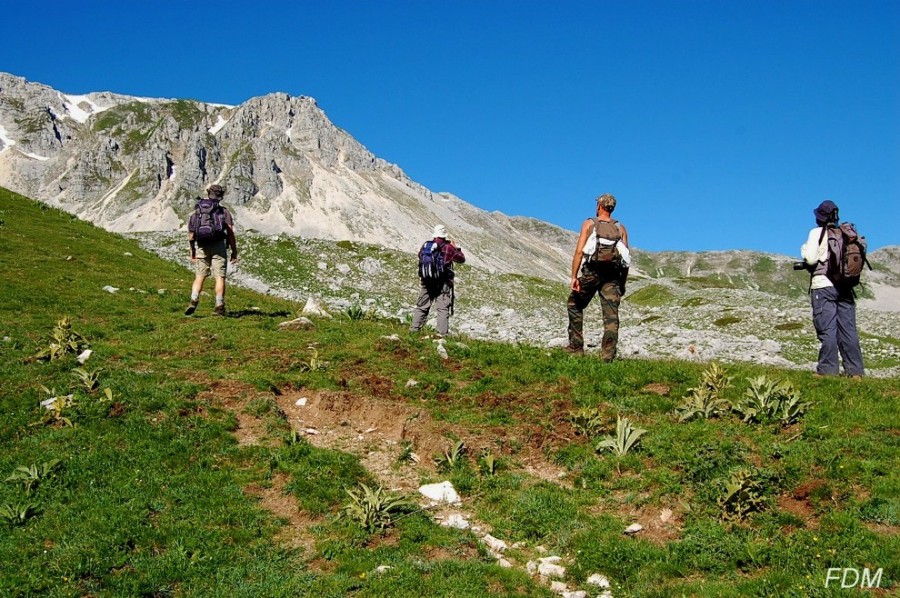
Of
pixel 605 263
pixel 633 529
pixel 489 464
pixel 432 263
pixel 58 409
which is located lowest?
pixel 58 409

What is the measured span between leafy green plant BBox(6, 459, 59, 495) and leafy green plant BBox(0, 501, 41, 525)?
44cm

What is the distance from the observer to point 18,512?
340 inches

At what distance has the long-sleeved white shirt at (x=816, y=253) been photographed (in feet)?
42.9

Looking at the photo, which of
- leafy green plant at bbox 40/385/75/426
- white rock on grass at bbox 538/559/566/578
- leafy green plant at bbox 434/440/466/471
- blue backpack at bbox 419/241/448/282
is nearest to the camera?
white rock on grass at bbox 538/559/566/578

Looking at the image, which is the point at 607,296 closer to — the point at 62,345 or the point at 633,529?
the point at 633,529

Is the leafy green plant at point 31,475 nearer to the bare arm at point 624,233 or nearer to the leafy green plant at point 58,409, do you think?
the leafy green plant at point 58,409

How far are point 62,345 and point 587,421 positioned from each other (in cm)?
1195

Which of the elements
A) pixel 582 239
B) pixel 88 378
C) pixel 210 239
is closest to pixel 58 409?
pixel 88 378

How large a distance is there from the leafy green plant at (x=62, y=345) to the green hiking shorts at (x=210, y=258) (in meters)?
4.35

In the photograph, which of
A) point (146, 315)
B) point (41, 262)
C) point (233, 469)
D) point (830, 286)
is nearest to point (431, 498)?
point (233, 469)

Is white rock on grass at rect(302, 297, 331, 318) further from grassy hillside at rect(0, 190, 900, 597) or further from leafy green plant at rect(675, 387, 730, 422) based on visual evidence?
leafy green plant at rect(675, 387, 730, 422)

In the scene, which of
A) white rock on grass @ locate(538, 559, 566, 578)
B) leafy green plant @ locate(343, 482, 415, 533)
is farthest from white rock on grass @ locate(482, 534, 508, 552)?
leafy green plant @ locate(343, 482, 415, 533)

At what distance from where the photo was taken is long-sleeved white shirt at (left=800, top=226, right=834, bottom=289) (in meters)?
13.1

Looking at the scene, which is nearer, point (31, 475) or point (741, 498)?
point (741, 498)
